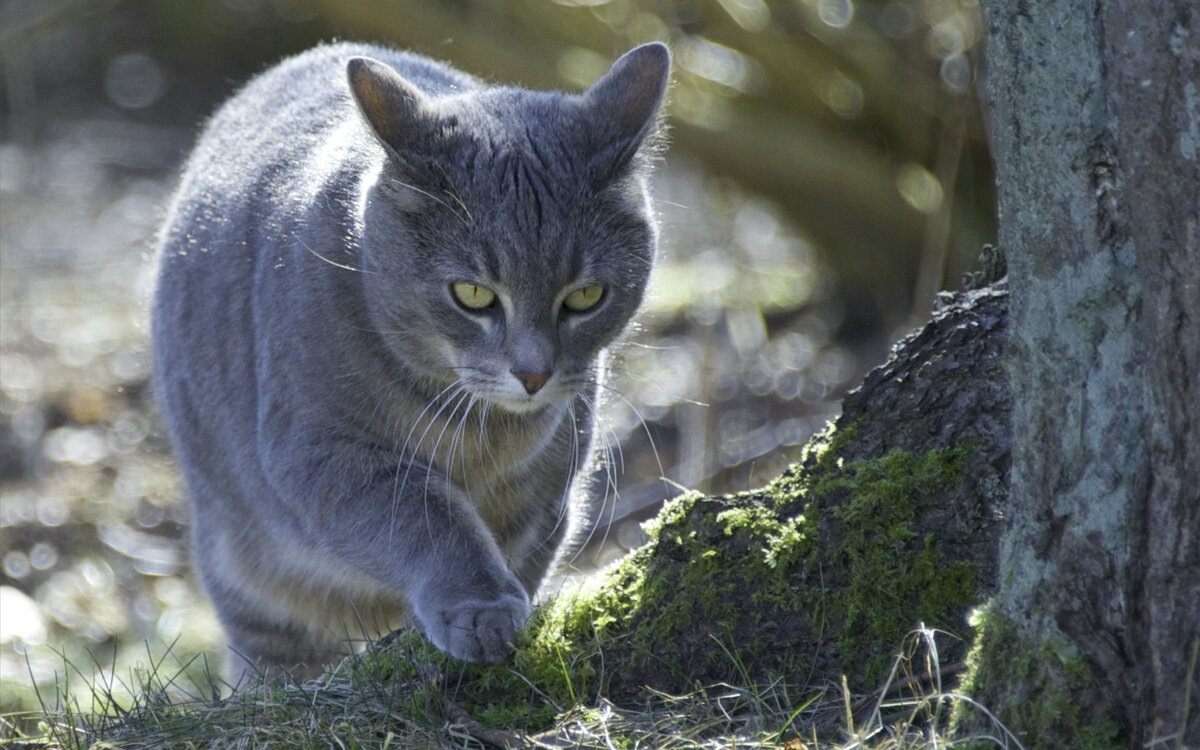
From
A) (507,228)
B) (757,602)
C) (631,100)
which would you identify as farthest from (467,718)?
(631,100)

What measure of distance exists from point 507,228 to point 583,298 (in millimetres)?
260

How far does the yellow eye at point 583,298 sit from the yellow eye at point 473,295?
0.59ft

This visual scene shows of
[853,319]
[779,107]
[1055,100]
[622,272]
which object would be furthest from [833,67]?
[1055,100]

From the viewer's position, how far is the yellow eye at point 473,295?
2.60m

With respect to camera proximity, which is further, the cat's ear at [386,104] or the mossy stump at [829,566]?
the cat's ear at [386,104]

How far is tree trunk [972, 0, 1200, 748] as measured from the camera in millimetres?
1406

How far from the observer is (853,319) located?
269 inches

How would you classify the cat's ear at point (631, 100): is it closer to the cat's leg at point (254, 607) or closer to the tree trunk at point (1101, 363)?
the tree trunk at point (1101, 363)

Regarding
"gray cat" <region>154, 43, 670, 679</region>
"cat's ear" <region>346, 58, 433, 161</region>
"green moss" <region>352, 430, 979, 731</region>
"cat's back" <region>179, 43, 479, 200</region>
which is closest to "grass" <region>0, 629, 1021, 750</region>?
"green moss" <region>352, 430, 979, 731</region>

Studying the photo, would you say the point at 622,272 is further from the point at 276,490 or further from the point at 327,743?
the point at 327,743

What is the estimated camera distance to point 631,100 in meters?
2.79

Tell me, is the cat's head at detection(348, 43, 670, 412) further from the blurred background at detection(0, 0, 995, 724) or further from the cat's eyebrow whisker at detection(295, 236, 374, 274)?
the blurred background at detection(0, 0, 995, 724)

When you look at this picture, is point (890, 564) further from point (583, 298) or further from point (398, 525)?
point (398, 525)

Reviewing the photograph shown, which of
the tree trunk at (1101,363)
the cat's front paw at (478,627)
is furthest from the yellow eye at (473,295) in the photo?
the tree trunk at (1101,363)
